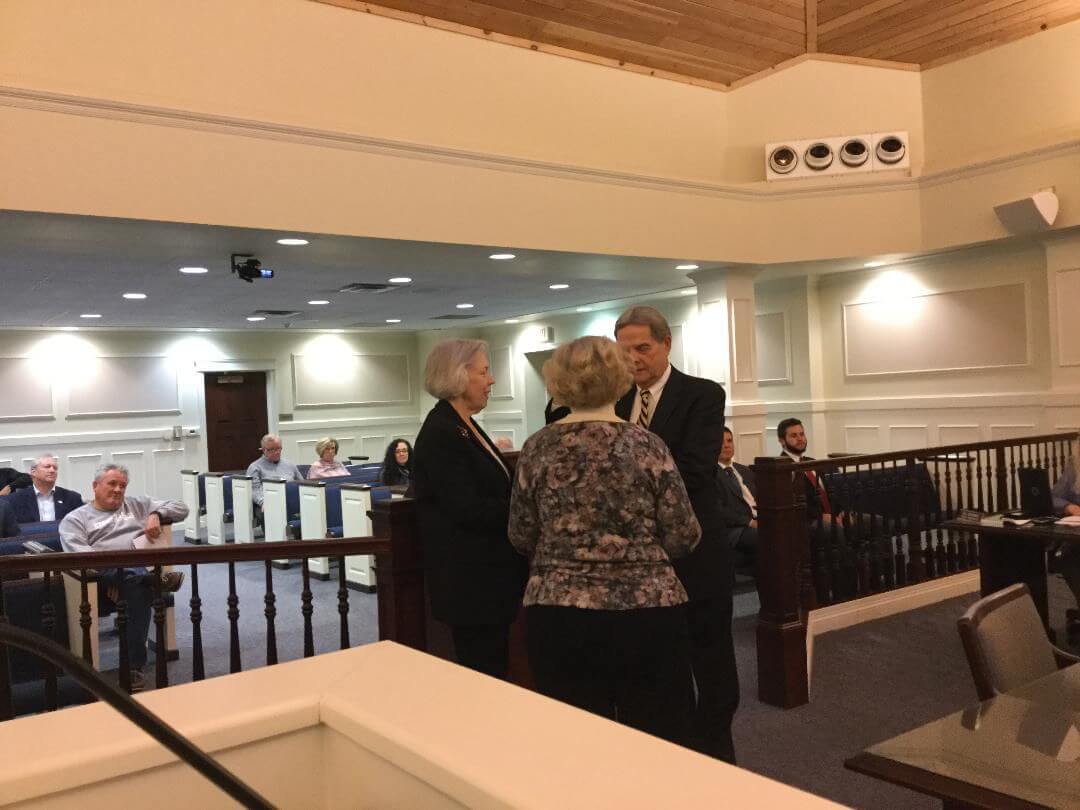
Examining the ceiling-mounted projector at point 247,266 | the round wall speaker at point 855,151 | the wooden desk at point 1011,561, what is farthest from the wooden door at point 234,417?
the wooden desk at point 1011,561

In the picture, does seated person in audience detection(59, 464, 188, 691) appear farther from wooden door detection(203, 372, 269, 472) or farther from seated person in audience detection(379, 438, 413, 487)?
wooden door detection(203, 372, 269, 472)

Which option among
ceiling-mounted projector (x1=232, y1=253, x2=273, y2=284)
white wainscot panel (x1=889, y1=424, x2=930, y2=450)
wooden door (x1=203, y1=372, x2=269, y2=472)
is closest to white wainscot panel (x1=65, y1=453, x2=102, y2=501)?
wooden door (x1=203, y1=372, x2=269, y2=472)

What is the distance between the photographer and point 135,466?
41.8 feet

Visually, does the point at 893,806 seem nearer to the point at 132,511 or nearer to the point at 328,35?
the point at 132,511

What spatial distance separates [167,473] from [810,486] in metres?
9.98

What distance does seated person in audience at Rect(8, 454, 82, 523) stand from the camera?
23.8 ft

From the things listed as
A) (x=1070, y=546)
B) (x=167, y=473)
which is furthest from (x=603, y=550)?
(x=167, y=473)

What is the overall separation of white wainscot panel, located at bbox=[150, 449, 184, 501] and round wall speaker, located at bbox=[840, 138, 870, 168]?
31.6 ft

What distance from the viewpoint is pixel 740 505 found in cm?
552

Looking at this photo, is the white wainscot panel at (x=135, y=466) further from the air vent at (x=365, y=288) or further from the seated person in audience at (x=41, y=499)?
the seated person in audience at (x=41, y=499)

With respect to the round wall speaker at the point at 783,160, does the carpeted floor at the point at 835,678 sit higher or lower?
lower

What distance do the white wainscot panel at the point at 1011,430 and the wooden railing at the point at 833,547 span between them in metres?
0.94

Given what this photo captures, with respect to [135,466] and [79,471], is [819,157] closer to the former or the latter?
[135,466]

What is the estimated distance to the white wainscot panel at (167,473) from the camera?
1292 centimetres
